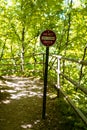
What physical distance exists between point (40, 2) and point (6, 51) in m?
12.3

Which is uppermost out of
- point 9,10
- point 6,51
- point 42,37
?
point 9,10

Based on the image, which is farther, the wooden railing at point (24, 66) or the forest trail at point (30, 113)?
the wooden railing at point (24, 66)

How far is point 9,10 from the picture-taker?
53.4 feet

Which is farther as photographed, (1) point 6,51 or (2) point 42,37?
(1) point 6,51

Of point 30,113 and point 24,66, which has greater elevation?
point 30,113

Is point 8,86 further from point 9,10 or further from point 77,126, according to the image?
point 9,10

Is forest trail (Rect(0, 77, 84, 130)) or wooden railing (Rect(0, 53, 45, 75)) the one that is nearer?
forest trail (Rect(0, 77, 84, 130))

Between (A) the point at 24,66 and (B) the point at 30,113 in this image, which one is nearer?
(B) the point at 30,113

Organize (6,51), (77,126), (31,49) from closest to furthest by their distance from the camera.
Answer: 1. (77,126)
2. (31,49)
3. (6,51)

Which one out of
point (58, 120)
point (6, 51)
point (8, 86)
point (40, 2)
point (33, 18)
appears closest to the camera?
point (58, 120)

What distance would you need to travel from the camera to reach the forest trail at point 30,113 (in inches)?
220

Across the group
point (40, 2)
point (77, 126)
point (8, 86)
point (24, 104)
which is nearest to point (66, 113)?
point (77, 126)

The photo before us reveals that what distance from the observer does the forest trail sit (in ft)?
18.4

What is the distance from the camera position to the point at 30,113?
649cm
